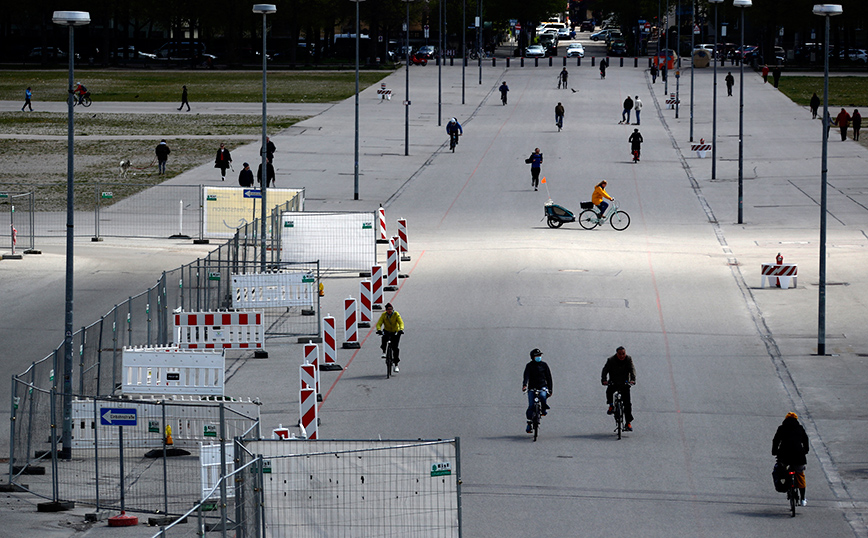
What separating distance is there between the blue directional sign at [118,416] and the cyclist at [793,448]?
7839mm

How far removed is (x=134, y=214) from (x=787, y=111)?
45337 millimetres

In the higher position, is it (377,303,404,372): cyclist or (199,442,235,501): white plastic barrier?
(377,303,404,372): cyclist

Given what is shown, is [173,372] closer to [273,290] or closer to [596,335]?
[273,290]

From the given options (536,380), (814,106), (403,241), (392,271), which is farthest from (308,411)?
(814,106)

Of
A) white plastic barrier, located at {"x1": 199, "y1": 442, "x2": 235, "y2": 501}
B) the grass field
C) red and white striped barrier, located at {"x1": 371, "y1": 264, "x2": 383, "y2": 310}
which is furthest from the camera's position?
the grass field

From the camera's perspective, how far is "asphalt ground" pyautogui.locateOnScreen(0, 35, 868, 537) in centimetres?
1498

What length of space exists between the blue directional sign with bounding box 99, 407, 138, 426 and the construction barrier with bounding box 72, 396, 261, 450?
0.16ft

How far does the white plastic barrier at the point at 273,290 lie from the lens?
24547 millimetres

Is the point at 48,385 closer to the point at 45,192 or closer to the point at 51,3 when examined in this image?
the point at 45,192

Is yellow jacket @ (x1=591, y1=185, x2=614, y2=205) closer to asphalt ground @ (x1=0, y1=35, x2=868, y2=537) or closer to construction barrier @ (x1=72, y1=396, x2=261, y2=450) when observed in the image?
asphalt ground @ (x1=0, y1=35, x2=868, y2=537)

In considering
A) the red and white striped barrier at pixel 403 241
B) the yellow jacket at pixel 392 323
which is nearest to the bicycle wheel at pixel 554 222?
the red and white striped barrier at pixel 403 241

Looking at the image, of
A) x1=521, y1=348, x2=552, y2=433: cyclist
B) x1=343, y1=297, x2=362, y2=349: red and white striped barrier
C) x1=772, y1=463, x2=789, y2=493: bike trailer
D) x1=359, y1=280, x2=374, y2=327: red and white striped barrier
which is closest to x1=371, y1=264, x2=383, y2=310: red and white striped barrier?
x1=359, y1=280, x2=374, y2=327: red and white striped barrier

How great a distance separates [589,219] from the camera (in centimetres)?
3819

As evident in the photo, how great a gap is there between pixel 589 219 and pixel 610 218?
2.18ft
